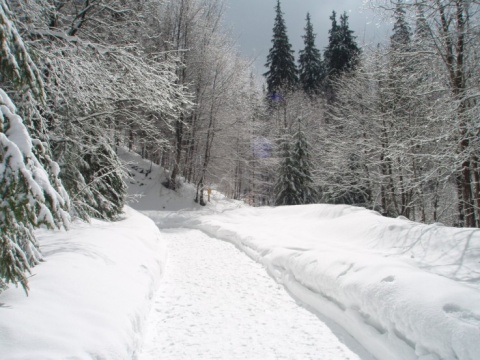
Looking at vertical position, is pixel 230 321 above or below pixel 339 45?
below

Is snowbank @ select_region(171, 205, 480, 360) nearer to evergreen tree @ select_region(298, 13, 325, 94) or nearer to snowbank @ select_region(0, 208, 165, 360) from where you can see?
snowbank @ select_region(0, 208, 165, 360)

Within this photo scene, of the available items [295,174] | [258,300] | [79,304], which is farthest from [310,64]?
[79,304]

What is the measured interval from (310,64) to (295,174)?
78.8 feet

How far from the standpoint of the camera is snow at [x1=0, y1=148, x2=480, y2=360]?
9.16 feet

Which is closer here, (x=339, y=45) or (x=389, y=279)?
(x=389, y=279)

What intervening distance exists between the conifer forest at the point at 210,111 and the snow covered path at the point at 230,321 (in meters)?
1.90

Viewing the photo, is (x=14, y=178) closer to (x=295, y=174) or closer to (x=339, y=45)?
(x=295, y=174)

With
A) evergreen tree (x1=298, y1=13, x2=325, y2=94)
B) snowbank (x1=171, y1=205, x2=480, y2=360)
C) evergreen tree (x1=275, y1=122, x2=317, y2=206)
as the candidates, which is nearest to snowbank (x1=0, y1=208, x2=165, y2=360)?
snowbank (x1=171, y1=205, x2=480, y2=360)

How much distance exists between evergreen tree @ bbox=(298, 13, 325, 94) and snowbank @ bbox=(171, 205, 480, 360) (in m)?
35.7

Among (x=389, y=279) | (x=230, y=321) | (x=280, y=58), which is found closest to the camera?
(x=389, y=279)

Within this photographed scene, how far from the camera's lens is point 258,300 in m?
5.32

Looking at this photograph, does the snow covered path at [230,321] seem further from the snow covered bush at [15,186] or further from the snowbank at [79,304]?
the snow covered bush at [15,186]

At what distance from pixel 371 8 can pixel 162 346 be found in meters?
8.27

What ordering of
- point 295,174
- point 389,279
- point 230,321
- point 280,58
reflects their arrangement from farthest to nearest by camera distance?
point 280,58
point 295,174
point 230,321
point 389,279
